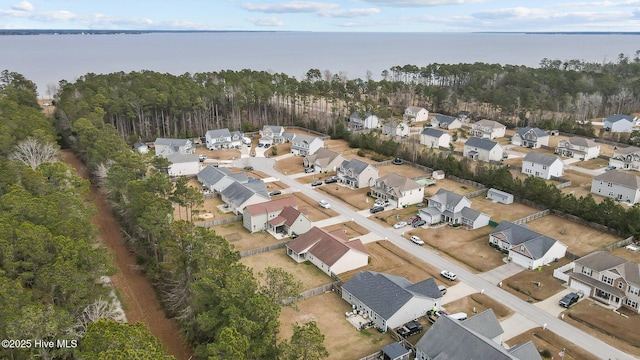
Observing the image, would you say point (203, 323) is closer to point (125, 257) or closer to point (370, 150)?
point (125, 257)

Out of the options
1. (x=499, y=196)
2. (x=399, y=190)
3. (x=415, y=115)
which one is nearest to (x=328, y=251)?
(x=399, y=190)

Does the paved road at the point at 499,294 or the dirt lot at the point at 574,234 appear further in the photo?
the dirt lot at the point at 574,234

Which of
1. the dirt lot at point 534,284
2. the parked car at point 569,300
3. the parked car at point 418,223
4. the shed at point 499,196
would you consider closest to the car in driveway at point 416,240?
the parked car at point 418,223

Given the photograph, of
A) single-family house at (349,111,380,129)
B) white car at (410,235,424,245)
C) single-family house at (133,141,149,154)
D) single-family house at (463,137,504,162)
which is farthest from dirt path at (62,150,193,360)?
single-family house at (349,111,380,129)

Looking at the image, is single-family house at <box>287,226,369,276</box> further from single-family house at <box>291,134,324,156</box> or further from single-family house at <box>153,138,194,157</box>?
single-family house at <box>153,138,194,157</box>

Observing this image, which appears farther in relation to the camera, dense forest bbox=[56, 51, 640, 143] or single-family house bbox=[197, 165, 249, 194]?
dense forest bbox=[56, 51, 640, 143]

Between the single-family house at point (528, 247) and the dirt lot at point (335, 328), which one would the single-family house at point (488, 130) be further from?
the dirt lot at point (335, 328)
